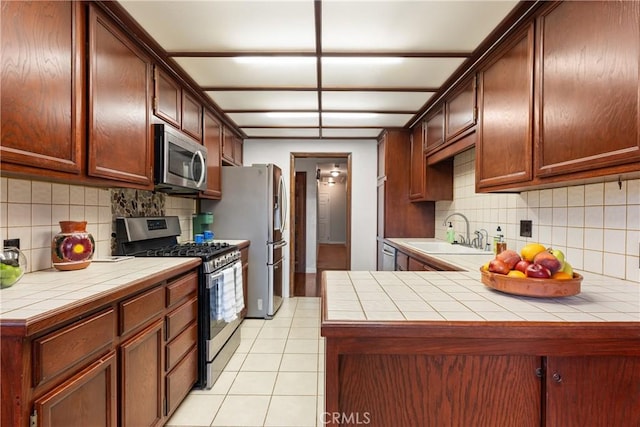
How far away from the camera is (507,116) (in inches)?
71.4

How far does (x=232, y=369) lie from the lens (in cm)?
236

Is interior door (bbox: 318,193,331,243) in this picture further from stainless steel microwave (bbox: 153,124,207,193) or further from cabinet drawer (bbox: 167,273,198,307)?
cabinet drawer (bbox: 167,273,198,307)

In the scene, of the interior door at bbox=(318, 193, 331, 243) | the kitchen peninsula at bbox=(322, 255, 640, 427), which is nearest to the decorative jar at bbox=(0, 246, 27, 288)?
the kitchen peninsula at bbox=(322, 255, 640, 427)

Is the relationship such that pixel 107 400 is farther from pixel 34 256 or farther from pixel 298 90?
pixel 298 90

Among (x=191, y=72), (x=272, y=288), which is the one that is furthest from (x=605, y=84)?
(x=272, y=288)

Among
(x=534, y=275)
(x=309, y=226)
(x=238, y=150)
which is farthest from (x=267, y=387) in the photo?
(x=309, y=226)

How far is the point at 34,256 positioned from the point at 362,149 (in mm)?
3617

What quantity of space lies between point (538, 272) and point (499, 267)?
4.9 inches

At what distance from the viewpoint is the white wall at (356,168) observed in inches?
170

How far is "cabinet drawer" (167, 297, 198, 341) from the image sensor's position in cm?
173

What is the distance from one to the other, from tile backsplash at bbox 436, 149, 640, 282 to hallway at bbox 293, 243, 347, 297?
9.25 feet

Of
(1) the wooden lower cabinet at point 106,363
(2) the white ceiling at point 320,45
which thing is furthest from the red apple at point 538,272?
(1) the wooden lower cabinet at point 106,363

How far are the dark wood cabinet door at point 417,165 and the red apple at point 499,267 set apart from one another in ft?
7.28

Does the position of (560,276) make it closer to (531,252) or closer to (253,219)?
(531,252)
